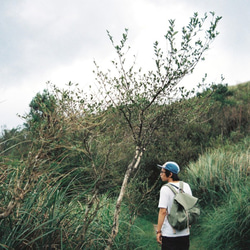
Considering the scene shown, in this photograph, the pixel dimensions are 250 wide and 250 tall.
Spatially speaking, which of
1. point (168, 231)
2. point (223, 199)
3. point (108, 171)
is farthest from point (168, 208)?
point (223, 199)

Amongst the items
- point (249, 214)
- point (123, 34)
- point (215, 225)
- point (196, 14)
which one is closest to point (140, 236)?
point (215, 225)

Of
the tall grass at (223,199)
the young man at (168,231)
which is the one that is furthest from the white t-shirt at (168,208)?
the tall grass at (223,199)

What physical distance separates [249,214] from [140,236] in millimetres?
2162

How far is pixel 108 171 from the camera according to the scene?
452cm

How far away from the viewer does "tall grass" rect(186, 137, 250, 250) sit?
4.93 meters

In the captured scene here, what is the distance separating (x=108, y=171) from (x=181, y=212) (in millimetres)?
1551

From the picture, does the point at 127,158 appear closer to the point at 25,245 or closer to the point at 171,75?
the point at 171,75

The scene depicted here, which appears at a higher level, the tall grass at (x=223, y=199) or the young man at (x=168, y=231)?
the young man at (x=168, y=231)

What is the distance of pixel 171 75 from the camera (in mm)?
4734

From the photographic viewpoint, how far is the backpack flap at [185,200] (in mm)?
3434

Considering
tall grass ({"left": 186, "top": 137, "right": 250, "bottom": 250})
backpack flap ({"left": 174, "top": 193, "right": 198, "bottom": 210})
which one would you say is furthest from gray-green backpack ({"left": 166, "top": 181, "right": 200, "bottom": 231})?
tall grass ({"left": 186, "top": 137, "right": 250, "bottom": 250})

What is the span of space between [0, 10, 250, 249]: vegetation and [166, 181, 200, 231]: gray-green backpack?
0.52 meters

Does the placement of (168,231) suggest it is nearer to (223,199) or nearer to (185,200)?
(185,200)

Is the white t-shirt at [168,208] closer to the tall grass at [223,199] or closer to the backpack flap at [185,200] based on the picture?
the backpack flap at [185,200]
